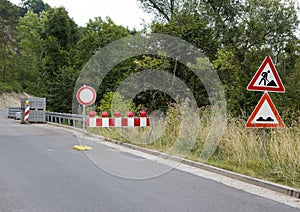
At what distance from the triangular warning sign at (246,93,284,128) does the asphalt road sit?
6.31 feet

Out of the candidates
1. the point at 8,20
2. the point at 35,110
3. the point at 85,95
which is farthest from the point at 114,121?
the point at 8,20

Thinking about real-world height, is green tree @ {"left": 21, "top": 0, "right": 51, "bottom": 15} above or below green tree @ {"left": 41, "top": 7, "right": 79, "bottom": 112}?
above

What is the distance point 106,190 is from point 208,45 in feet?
65.5

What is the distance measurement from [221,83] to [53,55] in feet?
105

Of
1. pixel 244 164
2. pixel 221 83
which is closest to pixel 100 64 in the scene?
pixel 221 83

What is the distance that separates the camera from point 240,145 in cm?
1080

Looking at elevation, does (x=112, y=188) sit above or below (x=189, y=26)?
below

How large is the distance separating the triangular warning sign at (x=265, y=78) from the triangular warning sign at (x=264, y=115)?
234mm

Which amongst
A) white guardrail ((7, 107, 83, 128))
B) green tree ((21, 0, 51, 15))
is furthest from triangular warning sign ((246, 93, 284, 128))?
green tree ((21, 0, 51, 15))

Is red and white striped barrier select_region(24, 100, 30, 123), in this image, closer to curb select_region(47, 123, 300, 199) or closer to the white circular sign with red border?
the white circular sign with red border

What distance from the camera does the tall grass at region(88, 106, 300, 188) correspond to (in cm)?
876

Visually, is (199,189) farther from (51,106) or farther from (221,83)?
(51,106)

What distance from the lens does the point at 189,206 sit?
6328 mm

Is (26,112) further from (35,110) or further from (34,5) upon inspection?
(34,5)
